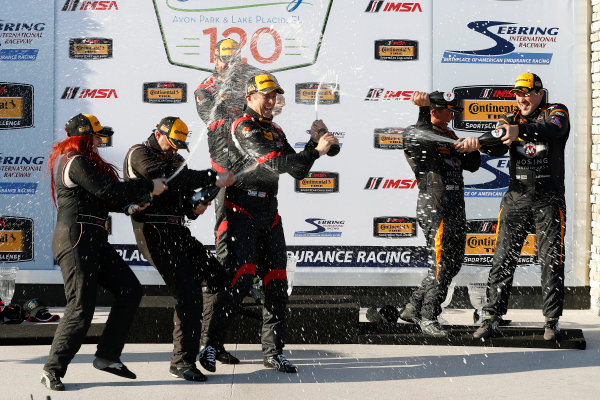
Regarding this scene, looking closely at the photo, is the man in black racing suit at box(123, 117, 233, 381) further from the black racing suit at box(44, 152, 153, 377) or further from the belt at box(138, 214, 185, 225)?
the black racing suit at box(44, 152, 153, 377)

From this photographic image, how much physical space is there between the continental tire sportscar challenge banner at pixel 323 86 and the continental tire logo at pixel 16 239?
0.01m

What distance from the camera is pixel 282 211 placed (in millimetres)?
8000

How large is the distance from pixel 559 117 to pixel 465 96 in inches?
72.6

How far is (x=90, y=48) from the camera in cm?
796

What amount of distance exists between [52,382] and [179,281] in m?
0.98

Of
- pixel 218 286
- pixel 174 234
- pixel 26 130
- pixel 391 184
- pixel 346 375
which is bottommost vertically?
pixel 346 375

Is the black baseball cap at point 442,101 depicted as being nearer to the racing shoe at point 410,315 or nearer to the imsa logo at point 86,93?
the racing shoe at point 410,315

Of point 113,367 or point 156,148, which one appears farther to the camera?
point 156,148

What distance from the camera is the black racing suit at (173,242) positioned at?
512 centimetres

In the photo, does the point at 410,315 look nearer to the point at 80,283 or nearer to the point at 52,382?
the point at 80,283

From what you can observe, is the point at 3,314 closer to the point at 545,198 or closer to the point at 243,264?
the point at 243,264

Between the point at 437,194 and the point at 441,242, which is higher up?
the point at 437,194

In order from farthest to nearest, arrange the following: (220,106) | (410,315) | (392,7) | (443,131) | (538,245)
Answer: (392,7) < (410,315) < (220,106) < (443,131) < (538,245)

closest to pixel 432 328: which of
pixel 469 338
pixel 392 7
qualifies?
pixel 469 338
